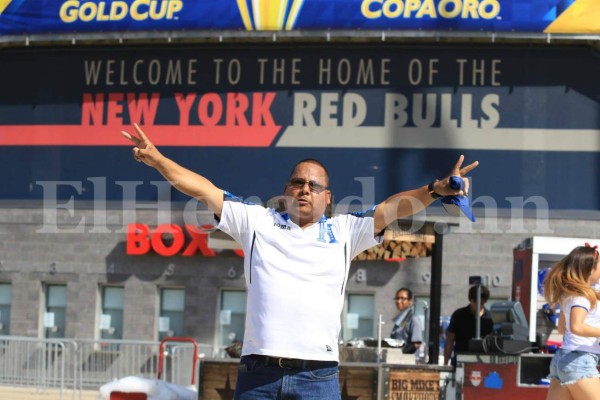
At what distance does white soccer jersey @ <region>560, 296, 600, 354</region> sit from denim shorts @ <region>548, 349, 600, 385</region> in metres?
0.04

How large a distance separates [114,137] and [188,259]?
495 inches

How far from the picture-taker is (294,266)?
16.2ft

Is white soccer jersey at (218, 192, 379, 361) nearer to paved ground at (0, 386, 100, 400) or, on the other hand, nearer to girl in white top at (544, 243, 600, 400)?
girl in white top at (544, 243, 600, 400)

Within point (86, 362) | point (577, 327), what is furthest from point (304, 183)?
point (86, 362)

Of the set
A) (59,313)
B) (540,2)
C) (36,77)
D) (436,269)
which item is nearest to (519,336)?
(436,269)

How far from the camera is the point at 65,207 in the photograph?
12.1m

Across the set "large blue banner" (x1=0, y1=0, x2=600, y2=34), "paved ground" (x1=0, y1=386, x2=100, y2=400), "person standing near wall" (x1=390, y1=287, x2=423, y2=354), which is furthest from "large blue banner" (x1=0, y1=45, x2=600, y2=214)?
"paved ground" (x1=0, y1=386, x2=100, y2=400)

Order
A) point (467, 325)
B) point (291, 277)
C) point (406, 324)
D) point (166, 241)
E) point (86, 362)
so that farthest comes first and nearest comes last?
point (166, 241) → point (86, 362) → point (406, 324) → point (467, 325) → point (291, 277)

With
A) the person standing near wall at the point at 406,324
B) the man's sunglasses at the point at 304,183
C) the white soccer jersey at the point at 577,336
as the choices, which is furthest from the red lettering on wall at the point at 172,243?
the man's sunglasses at the point at 304,183

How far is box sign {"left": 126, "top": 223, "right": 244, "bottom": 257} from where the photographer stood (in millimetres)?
23953

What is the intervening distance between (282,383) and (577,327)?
3.60m

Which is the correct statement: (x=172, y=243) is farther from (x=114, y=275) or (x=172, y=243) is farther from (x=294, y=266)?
(x=294, y=266)

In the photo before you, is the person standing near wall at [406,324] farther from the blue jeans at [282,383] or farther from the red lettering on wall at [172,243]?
the red lettering on wall at [172,243]

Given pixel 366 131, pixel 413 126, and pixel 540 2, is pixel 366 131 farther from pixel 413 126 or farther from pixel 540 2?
pixel 540 2
